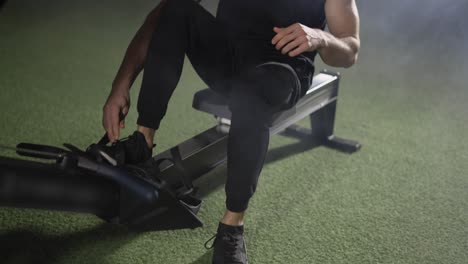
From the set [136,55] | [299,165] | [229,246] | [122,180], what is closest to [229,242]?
[229,246]

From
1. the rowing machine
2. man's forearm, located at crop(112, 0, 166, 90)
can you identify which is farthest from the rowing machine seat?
man's forearm, located at crop(112, 0, 166, 90)

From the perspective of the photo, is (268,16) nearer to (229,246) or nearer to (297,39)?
(297,39)

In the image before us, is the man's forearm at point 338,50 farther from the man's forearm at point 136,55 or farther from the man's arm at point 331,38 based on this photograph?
the man's forearm at point 136,55

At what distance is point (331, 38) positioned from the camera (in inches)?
56.6

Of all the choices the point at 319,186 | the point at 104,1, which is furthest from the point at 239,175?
the point at 104,1

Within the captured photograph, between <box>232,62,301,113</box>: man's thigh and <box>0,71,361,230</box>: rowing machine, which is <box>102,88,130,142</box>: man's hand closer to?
<box>0,71,361,230</box>: rowing machine

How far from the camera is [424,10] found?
416 centimetres

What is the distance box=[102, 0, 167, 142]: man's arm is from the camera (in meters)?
1.46

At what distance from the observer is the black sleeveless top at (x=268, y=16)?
159 centimetres

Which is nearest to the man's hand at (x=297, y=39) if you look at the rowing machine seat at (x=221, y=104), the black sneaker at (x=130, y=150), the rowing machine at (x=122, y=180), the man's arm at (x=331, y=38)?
the man's arm at (x=331, y=38)

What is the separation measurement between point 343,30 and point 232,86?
0.34 m

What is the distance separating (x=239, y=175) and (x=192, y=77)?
63.3 inches

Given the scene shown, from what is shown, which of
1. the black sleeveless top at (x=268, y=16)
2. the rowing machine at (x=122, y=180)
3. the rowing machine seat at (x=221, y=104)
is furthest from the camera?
the rowing machine seat at (x=221, y=104)

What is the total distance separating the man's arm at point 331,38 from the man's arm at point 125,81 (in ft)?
1.15
